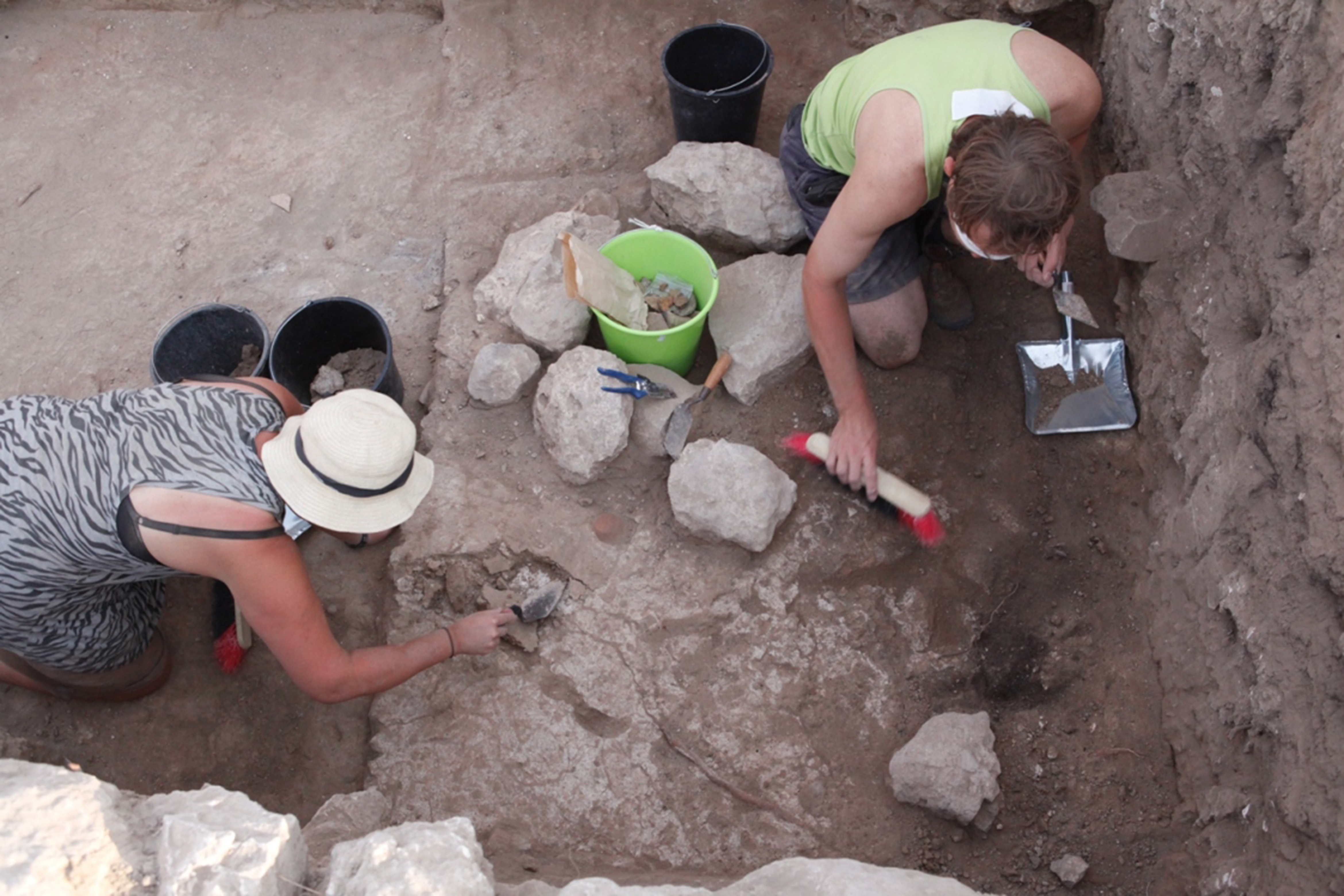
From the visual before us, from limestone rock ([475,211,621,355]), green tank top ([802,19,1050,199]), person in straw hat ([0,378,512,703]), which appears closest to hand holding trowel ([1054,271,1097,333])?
green tank top ([802,19,1050,199])

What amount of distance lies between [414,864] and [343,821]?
2.44 feet

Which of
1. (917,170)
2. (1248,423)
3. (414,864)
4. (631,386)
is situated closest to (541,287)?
(631,386)

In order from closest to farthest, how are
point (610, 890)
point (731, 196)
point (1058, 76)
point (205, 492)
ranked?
point (610, 890)
point (205, 492)
point (1058, 76)
point (731, 196)

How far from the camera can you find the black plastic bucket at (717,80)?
3529 mm

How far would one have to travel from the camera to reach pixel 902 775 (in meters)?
2.52

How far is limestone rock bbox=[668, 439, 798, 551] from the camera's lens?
110 inches

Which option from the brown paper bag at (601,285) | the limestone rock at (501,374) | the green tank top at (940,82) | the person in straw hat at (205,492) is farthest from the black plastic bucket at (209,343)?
the green tank top at (940,82)

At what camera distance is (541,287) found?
324 cm

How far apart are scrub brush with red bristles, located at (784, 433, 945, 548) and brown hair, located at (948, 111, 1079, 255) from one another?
76 centimetres

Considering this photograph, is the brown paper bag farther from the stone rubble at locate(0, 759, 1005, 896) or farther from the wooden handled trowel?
the stone rubble at locate(0, 759, 1005, 896)

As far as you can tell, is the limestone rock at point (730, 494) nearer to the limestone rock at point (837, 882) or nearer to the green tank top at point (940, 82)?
the green tank top at point (940, 82)

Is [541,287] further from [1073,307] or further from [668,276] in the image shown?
[1073,307]

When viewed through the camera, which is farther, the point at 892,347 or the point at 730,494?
the point at 892,347

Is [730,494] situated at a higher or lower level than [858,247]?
lower
